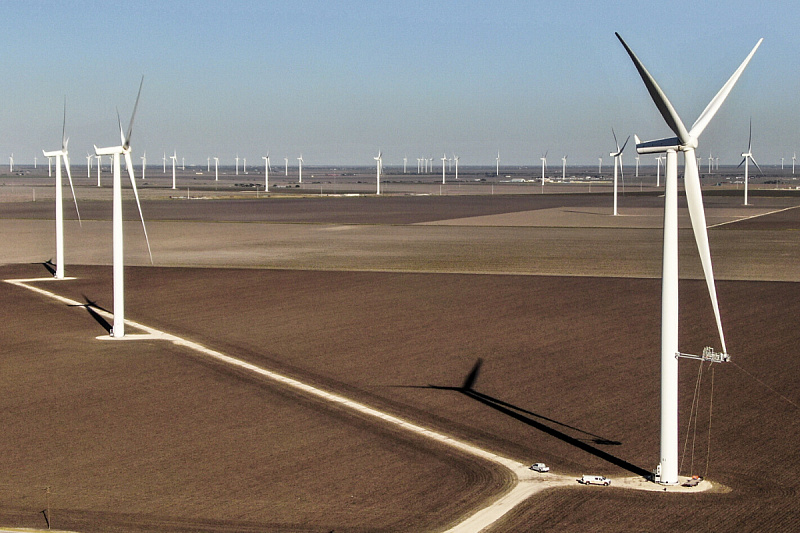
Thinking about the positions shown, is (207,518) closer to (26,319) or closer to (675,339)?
(675,339)

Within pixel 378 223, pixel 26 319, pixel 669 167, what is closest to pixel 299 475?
pixel 669 167

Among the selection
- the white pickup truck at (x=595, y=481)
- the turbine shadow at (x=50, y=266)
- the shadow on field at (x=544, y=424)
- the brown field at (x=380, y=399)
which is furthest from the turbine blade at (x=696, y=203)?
the turbine shadow at (x=50, y=266)

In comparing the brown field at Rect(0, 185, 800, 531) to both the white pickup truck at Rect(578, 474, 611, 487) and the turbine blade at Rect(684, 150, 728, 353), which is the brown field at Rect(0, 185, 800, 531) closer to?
the white pickup truck at Rect(578, 474, 611, 487)

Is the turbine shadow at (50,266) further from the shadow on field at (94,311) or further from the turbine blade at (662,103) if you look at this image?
the turbine blade at (662,103)

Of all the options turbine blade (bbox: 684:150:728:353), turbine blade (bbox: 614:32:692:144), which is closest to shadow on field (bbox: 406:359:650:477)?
turbine blade (bbox: 684:150:728:353)

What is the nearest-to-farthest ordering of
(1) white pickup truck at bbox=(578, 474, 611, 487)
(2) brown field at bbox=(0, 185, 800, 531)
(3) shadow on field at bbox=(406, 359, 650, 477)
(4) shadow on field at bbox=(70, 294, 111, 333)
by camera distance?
(2) brown field at bbox=(0, 185, 800, 531), (1) white pickup truck at bbox=(578, 474, 611, 487), (3) shadow on field at bbox=(406, 359, 650, 477), (4) shadow on field at bbox=(70, 294, 111, 333)

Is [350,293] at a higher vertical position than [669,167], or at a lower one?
lower
